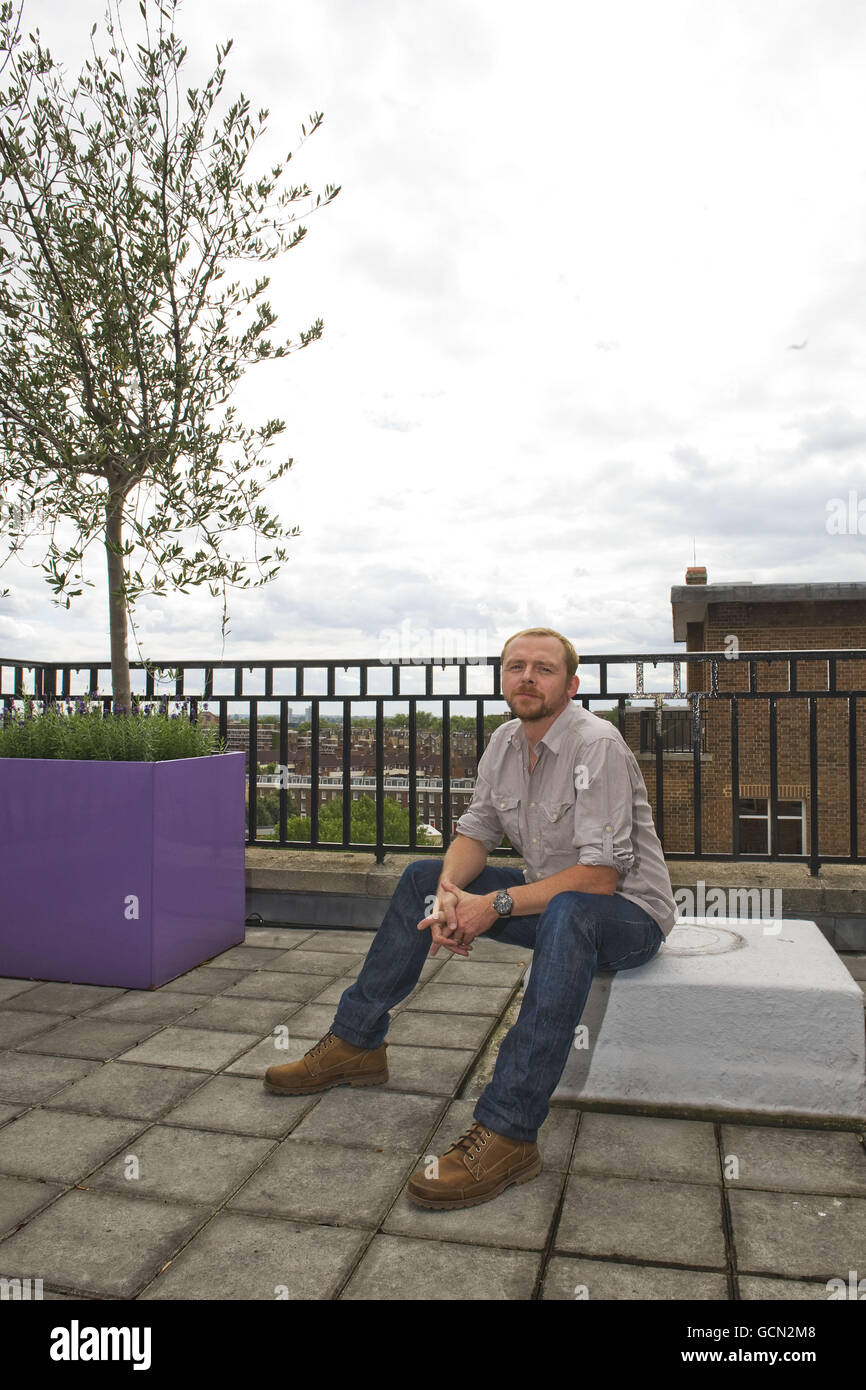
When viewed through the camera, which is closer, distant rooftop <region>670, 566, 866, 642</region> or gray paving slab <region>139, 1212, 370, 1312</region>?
gray paving slab <region>139, 1212, 370, 1312</region>

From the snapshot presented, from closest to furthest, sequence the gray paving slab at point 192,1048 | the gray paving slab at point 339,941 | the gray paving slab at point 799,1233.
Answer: the gray paving slab at point 799,1233 → the gray paving slab at point 192,1048 → the gray paving slab at point 339,941

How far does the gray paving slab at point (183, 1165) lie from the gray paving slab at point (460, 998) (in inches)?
52.5

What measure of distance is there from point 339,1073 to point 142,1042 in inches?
36.7

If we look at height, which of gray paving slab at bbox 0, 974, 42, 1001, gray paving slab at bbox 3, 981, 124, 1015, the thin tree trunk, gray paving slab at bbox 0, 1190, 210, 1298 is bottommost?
gray paving slab at bbox 0, 974, 42, 1001

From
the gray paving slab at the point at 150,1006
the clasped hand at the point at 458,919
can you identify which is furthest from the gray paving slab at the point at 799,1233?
the gray paving slab at the point at 150,1006

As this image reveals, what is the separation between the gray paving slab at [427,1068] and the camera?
3.07 meters

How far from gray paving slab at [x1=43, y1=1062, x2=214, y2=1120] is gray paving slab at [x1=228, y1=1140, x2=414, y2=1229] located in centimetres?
55

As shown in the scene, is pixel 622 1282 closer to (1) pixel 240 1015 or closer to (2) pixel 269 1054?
(2) pixel 269 1054

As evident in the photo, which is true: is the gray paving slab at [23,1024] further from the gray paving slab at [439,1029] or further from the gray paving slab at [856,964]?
the gray paving slab at [856,964]

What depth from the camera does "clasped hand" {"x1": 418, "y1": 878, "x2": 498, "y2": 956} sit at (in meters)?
2.79

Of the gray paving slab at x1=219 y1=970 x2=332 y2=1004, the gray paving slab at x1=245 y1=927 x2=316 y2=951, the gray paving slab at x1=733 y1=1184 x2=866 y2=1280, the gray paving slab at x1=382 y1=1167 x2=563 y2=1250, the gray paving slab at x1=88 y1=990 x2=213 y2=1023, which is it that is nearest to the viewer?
the gray paving slab at x1=733 y1=1184 x2=866 y2=1280

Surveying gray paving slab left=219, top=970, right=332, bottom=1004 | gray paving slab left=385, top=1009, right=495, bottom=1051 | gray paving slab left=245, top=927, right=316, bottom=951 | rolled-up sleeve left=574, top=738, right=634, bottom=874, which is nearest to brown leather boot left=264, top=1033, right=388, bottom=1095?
gray paving slab left=385, top=1009, right=495, bottom=1051

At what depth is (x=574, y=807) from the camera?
289 centimetres

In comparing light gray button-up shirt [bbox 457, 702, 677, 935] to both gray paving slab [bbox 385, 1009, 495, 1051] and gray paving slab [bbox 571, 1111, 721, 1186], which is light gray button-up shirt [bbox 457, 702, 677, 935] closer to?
gray paving slab [bbox 571, 1111, 721, 1186]
